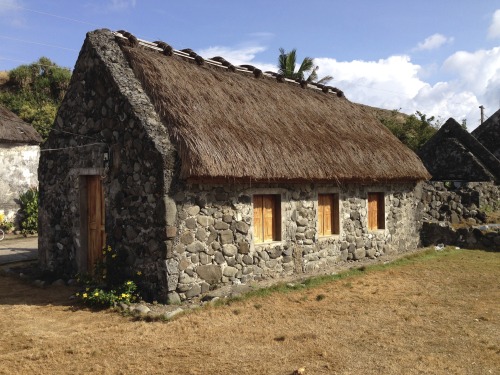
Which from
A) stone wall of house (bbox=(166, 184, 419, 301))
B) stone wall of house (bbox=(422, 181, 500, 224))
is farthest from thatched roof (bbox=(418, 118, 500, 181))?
stone wall of house (bbox=(166, 184, 419, 301))

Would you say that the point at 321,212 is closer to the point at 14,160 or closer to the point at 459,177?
the point at 459,177

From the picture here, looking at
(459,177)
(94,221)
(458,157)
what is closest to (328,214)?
(94,221)

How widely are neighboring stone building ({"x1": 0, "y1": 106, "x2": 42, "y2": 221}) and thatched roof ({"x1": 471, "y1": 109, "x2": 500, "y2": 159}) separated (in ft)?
60.4

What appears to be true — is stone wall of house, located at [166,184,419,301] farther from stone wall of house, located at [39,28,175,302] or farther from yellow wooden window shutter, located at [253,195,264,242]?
stone wall of house, located at [39,28,175,302]

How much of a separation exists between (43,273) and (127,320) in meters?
4.02

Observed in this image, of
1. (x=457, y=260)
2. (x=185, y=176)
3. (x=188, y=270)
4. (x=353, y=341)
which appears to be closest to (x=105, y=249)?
(x=188, y=270)

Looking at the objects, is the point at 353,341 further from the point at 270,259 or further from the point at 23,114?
the point at 23,114

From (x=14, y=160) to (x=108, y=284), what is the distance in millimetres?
11251

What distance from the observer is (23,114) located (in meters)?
24.6

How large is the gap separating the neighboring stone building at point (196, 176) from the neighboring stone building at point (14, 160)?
7635 millimetres

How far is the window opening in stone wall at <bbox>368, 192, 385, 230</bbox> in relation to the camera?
11812 mm

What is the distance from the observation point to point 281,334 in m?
6.02

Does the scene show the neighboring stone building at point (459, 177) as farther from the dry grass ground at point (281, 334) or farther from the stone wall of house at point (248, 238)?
the dry grass ground at point (281, 334)

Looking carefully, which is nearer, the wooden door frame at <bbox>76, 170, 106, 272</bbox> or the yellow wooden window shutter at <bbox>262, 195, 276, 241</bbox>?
the wooden door frame at <bbox>76, 170, 106, 272</bbox>
